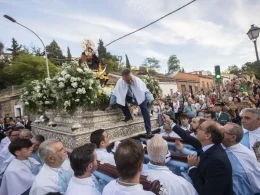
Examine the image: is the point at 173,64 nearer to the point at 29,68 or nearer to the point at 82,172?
the point at 29,68

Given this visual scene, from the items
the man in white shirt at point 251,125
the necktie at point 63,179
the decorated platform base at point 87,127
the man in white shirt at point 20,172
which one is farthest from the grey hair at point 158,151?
the decorated platform base at point 87,127

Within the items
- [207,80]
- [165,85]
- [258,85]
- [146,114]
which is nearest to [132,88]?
[146,114]

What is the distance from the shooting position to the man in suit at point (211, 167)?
2.22 metres

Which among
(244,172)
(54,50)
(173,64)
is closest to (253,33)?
(244,172)

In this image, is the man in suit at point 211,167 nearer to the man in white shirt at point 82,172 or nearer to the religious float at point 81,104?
the man in white shirt at point 82,172

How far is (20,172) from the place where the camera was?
11.0ft

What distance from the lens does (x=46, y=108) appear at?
7254 mm

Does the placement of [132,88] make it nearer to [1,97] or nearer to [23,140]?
[23,140]

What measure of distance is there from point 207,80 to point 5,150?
4871 cm

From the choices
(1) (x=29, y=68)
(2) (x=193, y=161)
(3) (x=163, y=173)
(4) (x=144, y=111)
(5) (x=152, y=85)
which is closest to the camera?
(3) (x=163, y=173)

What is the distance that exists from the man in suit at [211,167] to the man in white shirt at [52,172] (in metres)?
1.51

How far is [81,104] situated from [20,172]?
7.58 ft

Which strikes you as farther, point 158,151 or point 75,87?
point 75,87

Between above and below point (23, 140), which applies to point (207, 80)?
above
